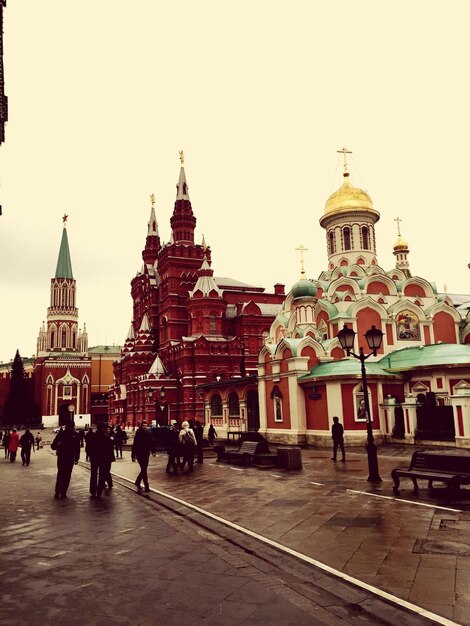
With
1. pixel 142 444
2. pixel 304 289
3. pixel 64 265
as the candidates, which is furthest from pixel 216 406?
pixel 64 265

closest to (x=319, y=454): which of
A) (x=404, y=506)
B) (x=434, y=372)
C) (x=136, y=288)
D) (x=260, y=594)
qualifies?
(x=434, y=372)

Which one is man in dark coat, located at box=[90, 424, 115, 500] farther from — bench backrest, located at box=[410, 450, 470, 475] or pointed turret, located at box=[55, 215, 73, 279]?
pointed turret, located at box=[55, 215, 73, 279]

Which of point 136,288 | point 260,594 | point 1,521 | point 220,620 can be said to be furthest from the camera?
point 136,288

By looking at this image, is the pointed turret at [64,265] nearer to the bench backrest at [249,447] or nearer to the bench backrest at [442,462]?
the bench backrest at [249,447]

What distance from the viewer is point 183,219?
5766cm

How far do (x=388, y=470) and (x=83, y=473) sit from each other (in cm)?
1040

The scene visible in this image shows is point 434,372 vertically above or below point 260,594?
above

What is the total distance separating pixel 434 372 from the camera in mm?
26906

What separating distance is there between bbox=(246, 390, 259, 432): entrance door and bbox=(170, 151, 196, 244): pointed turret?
26460 millimetres

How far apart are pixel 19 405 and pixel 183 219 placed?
46576 mm

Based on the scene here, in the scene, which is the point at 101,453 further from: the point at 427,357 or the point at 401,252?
the point at 401,252

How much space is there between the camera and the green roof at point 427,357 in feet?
86.4

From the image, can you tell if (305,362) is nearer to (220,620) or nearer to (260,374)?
(260,374)

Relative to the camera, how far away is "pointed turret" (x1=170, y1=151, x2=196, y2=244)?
2258 inches
